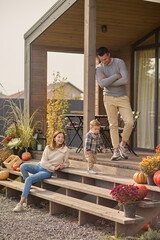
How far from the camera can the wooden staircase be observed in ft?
13.9

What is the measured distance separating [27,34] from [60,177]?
3.99 metres

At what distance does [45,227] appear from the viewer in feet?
15.5

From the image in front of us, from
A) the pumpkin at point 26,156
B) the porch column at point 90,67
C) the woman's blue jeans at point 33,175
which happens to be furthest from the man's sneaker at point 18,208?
the pumpkin at point 26,156

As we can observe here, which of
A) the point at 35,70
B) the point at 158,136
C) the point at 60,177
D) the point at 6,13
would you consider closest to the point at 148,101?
the point at 158,136

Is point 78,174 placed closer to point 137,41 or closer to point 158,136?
point 158,136

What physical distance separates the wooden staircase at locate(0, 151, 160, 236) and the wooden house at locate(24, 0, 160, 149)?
2.78 m

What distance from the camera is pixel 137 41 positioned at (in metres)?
8.55

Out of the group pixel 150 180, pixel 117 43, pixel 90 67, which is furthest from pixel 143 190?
pixel 117 43

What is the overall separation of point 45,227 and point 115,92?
2258 millimetres

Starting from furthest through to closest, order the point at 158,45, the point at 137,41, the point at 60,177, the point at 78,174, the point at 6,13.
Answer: the point at 6,13, the point at 137,41, the point at 158,45, the point at 60,177, the point at 78,174

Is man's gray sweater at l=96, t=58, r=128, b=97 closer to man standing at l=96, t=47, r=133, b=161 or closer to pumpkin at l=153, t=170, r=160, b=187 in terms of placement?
man standing at l=96, t=47, r=133, b=161

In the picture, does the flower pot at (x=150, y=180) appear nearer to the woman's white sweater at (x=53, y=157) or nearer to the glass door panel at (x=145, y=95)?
the woman's white sweater at (x=53, y=157)

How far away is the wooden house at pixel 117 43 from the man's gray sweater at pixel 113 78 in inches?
59.2

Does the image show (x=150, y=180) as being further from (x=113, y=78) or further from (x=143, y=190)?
(x=113, y=78)
